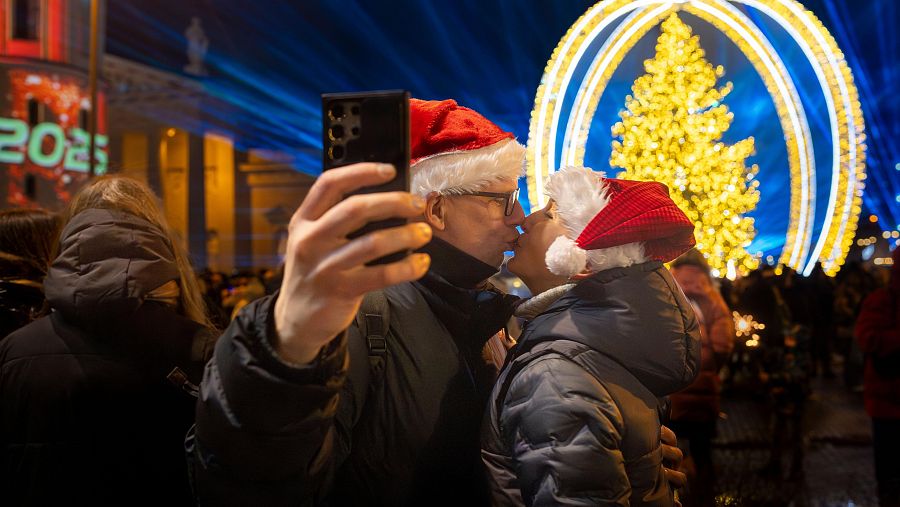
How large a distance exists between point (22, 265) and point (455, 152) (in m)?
2.08

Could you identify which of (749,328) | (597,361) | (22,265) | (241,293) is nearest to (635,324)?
(597,361)

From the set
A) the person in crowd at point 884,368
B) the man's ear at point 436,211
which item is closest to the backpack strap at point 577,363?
the man's ear at point 436,211

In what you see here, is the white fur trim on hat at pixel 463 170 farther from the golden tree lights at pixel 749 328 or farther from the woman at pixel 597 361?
the golden tree lights at pixel 749 328

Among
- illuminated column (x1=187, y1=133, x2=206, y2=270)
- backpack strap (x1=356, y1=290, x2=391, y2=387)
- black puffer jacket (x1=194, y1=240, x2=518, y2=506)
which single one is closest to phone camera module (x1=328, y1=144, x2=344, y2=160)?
black puffer jacket (x1=194, y1=240, x2=518, y2=506)

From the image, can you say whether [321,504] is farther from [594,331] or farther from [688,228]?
[688,228]

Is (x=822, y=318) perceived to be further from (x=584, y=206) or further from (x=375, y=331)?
(x=375, y=331)

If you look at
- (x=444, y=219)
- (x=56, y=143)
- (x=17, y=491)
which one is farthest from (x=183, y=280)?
(x=56, y=143)

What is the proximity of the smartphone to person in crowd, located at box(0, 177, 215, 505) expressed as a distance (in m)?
1.63

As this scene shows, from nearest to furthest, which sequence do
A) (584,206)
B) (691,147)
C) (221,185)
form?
(584,206) < (691,147) < (221,185)

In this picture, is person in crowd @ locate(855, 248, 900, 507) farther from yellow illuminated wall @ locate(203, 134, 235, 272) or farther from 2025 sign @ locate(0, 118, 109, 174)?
yellow illuminated wall @ locate(203, 134, 235, 272)

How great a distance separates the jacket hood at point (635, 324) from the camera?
1.86 meters

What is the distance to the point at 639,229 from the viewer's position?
2.00 m

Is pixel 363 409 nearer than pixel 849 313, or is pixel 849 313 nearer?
pixel 363 409

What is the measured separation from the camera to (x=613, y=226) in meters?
2.03
